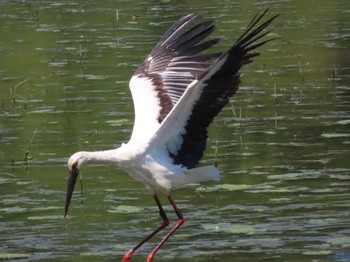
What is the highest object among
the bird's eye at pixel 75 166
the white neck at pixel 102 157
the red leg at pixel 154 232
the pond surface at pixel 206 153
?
the white neck at pixel 102 157

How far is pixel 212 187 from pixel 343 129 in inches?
85.1

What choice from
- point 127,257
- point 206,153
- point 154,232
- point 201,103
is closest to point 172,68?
point 154,232

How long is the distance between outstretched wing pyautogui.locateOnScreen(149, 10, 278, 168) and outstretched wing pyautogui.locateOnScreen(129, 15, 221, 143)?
1.83 ft

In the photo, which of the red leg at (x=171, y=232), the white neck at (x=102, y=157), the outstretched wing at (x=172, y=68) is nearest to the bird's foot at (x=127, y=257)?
the red leg at (x=171, y=232)

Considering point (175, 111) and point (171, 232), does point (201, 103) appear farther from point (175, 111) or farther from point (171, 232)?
point (171, 232)

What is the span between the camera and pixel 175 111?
7883 millimetres

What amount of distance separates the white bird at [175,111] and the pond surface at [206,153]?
0.49m

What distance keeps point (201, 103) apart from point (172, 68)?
1643 mm

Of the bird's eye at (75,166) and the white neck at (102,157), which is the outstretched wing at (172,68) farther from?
the bird's eye at (75,166)

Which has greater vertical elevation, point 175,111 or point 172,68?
point 175,111

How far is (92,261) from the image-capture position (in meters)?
8.16

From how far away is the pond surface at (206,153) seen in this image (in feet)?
28.1

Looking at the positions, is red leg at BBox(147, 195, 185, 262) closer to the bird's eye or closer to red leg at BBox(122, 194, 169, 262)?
red leg at BBox(122, 194, 169, 262)

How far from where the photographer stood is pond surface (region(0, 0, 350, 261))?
856 centimetres
